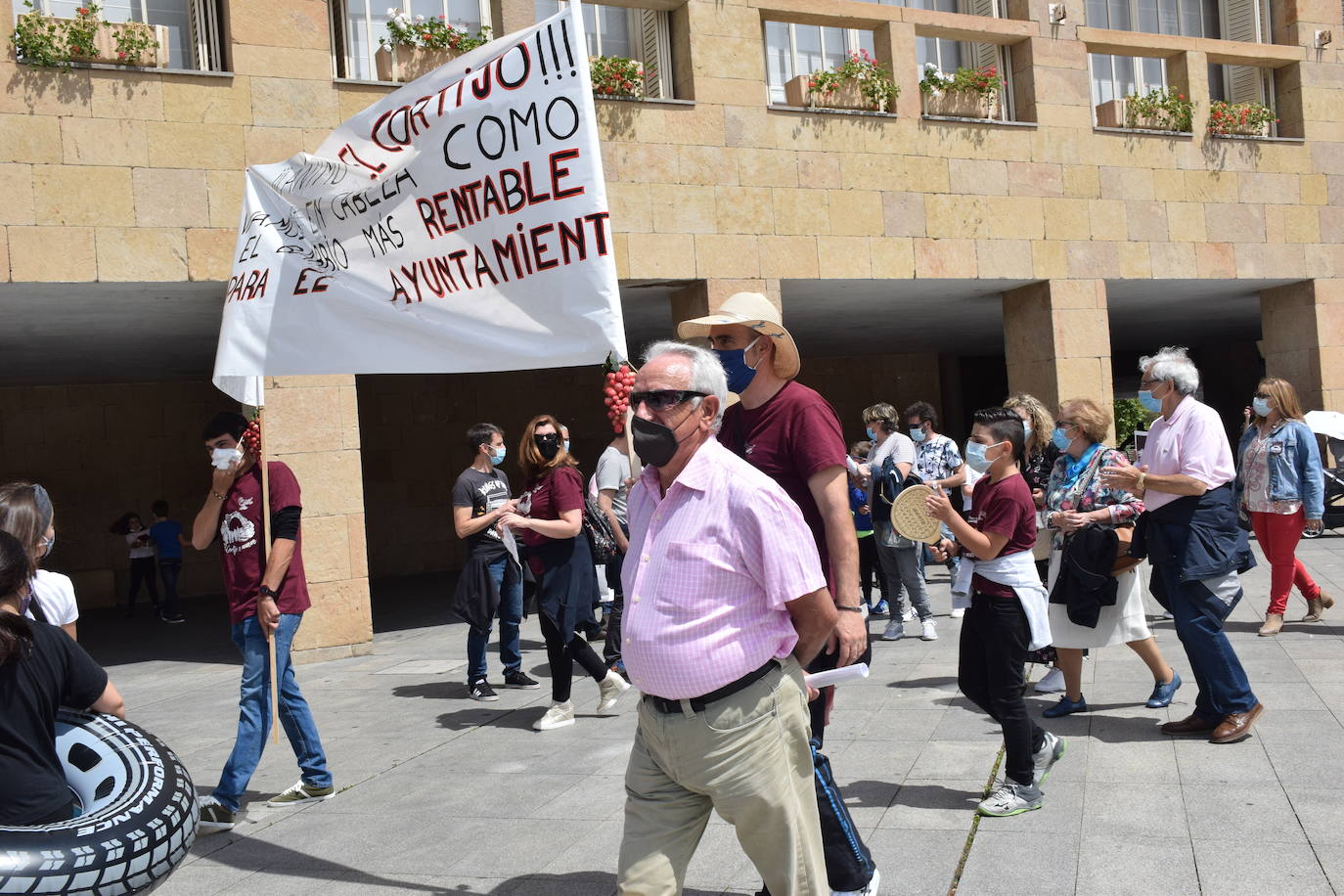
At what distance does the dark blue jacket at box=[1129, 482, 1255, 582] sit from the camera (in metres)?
5.19

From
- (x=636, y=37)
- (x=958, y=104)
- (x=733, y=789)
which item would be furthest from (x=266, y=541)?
(x=958, y=104)

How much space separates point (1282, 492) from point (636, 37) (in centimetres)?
720

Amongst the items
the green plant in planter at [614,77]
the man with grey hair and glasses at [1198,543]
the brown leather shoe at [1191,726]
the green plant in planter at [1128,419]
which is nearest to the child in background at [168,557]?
the green plant in planter at [614,77]

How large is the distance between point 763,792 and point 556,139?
2477 mm

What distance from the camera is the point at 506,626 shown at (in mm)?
7816

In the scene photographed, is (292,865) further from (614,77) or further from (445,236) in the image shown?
(614,77)

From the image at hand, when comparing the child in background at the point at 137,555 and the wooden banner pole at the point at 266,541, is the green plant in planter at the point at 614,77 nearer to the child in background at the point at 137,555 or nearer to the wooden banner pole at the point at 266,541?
the wooden banner pole at the point at 266,541

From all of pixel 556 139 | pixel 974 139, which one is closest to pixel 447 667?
pixel 556 139

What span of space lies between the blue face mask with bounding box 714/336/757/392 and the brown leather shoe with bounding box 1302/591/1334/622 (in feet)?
19.7

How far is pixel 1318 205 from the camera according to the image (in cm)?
1391

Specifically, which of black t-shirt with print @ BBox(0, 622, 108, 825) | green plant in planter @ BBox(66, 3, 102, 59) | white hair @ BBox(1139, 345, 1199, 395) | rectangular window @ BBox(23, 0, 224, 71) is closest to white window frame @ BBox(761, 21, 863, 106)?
rectangular window @ BBox(23, 0, 224, 71)

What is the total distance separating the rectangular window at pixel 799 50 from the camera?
12.0 metres

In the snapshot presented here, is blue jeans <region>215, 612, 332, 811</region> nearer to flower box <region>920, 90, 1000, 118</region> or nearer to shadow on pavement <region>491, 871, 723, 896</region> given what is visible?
shadow on pavement <region>491, 871, 723, 896</region>

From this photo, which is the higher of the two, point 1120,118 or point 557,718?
point 1120,118
